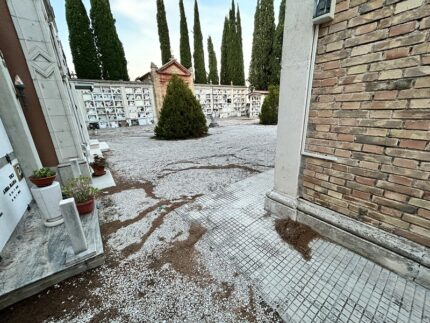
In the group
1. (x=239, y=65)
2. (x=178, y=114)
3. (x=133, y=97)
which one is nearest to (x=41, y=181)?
(x=178, y=114)

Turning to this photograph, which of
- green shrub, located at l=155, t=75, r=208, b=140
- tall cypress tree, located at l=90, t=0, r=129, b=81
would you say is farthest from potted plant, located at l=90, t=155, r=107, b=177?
tall cypress tree, located at l=90, t=0, r=129, b=81

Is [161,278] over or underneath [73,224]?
underneath

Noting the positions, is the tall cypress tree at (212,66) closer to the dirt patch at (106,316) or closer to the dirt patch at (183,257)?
the dirt patch at (183,257)

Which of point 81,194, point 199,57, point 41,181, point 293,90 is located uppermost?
point 199,57

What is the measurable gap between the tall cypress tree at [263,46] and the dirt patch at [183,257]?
22801mm

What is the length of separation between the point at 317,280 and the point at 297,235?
0.58 m

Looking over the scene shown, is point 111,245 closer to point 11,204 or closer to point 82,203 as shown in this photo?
point 82,203

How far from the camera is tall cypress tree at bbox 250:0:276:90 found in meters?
20.1

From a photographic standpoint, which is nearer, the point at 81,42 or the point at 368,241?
the point at 368,241

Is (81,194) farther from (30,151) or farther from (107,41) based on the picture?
(107,41)

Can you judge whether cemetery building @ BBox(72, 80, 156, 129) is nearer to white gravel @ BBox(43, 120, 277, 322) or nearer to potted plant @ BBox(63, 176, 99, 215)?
potted plant @ BBox(63, 176, 99, 215)

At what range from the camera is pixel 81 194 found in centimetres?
274

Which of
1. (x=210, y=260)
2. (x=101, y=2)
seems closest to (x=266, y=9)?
(x=101, y=2)

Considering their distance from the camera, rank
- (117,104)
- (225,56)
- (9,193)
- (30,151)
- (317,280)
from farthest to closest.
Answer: (225,56)
(117,104)
(30,151)
(9,193)
(317,280)
